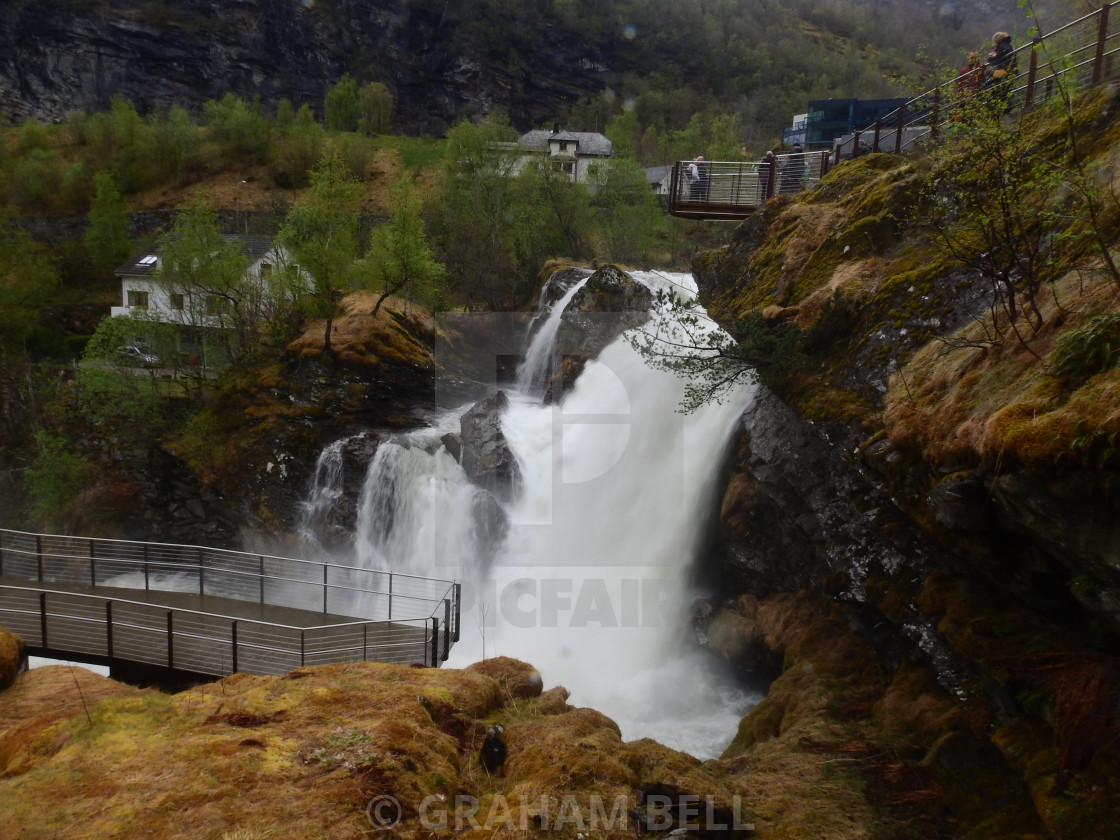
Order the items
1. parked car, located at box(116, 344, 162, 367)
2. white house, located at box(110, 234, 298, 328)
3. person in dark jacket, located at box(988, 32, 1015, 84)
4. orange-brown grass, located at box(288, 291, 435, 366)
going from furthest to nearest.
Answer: parked car, located at box(116, 344, 162, 367) < white house, located at box(110, 234, 298, 328) < orange-brown grass, located at box(288, 291, 435, 366) < person in dark jacket, located at box(988, 32, 1015, 84)

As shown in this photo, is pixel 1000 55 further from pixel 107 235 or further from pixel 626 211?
pixel 107 235

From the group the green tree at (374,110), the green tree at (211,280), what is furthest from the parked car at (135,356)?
the green tree at (374,110)

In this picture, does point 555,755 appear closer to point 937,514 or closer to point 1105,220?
point 937,514

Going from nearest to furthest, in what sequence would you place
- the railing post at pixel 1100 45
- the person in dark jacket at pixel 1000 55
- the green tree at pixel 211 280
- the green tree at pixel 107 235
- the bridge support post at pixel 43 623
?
the railing post at pixel 1100 45 → the bridge support post at pixel 43 623 → the person in dark jacket at pixel 1000 55 → the green tree at pixel 211 280 → the green tree at pixel 107 235

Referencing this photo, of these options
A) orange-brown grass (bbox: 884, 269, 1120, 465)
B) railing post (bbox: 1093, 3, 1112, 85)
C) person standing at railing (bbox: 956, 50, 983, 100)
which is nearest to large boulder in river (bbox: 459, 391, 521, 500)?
orange-brown grass (bbox: 884, 269, 1120, 465)

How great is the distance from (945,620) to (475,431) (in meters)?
14.2

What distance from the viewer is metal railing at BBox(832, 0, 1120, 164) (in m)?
7.99

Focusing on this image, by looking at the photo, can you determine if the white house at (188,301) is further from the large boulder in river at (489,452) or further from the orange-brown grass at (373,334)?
the large boulder in river at (489,452)

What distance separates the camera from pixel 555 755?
21.9ft

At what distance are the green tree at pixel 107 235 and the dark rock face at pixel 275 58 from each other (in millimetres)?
27029

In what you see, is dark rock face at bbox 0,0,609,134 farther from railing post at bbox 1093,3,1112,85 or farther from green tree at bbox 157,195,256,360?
railing post at bbox 1093,3,1112,85

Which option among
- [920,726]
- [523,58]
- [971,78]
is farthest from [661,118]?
[920,726]

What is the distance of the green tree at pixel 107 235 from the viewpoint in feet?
132

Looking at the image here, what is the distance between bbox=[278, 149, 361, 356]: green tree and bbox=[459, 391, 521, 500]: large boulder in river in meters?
7.60
